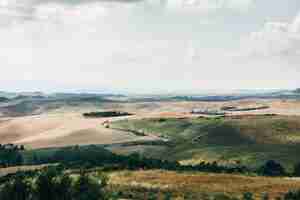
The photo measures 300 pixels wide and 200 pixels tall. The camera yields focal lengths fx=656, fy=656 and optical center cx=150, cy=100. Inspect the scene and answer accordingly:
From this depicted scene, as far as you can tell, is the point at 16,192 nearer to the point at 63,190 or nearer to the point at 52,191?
the point at 52,191

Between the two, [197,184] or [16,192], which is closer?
[16,192]

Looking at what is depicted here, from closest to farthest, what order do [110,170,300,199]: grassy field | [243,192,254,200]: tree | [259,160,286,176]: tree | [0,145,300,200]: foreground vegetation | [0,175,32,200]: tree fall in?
[0,175,32,200]: tree < [0,145,300,200]: foreground vegetation < [243,192,254,200]: tree < [110,170,300,199]: grassy field < [259,160,286,176]: tree

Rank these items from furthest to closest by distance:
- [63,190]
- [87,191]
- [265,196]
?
[265,196] < [87,191] < [63,190]

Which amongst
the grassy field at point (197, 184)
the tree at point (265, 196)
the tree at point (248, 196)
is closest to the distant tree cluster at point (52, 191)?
the grassy field at point (197, 184)

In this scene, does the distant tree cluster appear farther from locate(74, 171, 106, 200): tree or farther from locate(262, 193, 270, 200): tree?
locate(262, 193, 270, 200): tree

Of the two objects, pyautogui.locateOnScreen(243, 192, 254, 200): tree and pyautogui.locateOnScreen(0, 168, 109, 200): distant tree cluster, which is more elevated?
pyautogui.locateOnScreen(0, 168, 109, 200): distant tree cluster

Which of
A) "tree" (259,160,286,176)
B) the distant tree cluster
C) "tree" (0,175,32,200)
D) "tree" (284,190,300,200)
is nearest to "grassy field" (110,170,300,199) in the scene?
"tree" (284,190,300,200)

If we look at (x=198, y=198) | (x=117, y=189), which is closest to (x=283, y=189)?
(x=198, y=198)

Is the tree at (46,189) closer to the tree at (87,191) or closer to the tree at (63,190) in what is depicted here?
the tree at (63,190)

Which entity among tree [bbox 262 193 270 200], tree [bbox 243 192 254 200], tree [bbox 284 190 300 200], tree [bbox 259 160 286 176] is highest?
tree [bbox 284 190 300 200]

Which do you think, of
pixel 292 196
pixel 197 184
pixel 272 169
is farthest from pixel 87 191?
pixel 272 169
